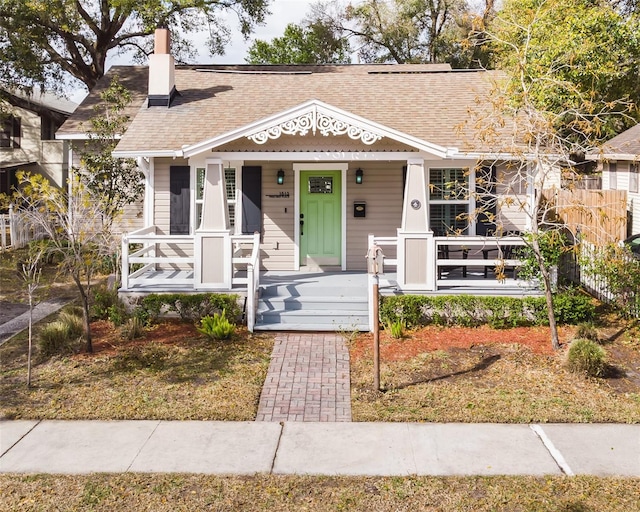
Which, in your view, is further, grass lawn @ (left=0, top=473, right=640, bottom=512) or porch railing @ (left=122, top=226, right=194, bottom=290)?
porch railing @ (left=122, top=226, right=194, bottom=290)

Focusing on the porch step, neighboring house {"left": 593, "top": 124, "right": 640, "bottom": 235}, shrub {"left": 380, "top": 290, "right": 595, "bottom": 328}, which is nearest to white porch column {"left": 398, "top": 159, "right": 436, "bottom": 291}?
shrub {"left": 380, "top": 290, "right": 595, "bottom": 328}

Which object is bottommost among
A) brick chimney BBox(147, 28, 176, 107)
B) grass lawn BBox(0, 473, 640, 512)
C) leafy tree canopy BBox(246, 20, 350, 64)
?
grass lawn BBox(0, 473, 640, 512)

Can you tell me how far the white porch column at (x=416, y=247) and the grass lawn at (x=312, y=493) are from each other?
5905 mm

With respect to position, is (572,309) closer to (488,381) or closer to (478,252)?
(478,252)

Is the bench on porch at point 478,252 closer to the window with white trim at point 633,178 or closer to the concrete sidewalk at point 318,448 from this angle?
the concrete sidewalk at point 318,448

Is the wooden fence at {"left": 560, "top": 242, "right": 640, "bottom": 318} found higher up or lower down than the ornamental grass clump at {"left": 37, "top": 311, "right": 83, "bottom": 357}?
higher up

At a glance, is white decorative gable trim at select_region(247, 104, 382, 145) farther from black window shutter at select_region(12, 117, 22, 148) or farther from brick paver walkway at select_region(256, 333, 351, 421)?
black window shutter at select_region(12, 117, 22, 148)

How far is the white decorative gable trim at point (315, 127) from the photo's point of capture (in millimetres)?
Answer: 11312

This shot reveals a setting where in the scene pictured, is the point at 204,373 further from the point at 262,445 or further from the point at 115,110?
the point at 115,110

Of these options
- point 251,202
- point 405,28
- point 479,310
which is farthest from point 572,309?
point 405,28

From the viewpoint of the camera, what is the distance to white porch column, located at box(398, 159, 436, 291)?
37.2ft

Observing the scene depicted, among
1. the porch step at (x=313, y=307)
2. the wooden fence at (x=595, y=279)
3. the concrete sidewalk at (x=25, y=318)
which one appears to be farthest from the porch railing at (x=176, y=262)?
the wooden fence at (x=595, y=279)

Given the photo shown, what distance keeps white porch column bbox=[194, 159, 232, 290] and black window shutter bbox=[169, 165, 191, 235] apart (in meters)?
2.05

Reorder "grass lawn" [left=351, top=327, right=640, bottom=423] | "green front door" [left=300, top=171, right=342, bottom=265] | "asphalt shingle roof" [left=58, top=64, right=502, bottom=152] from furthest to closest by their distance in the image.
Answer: "green front door" [left=300, top=171, right=342, bottom=265]
"asphalt shingle roof" [left=58, top=64, right=502, bottom=152]
"grass lawn" [left=351, top=327, right=640, bottom=423]
